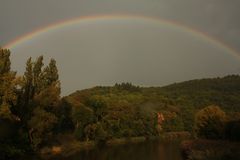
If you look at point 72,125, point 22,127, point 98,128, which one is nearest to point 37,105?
point 22,127

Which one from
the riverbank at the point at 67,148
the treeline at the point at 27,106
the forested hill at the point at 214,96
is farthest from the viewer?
the forested hill at the point at 214,96

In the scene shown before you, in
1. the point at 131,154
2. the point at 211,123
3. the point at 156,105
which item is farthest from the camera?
Answer: the point at 156,105

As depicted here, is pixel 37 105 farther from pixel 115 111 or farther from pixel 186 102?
pixel 186 102

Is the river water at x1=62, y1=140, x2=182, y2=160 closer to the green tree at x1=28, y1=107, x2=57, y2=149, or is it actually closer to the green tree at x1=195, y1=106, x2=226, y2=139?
the green tree at x1=195, y1=106, x2=226, y2=139

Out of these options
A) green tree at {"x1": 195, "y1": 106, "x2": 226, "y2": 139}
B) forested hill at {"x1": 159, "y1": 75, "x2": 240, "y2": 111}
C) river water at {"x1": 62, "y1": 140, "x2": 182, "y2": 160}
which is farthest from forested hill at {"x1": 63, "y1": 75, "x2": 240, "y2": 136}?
river water at {"x1": 62, "y1": 140, "x2": 182, "y2": 160}

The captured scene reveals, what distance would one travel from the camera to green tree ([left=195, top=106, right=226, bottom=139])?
57531mm

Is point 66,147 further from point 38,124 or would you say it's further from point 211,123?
point 211,123

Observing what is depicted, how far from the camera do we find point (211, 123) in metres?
60.4

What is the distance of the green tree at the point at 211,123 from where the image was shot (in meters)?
57.5

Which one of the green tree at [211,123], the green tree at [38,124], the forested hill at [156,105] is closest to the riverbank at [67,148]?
the green tree at [38,124]

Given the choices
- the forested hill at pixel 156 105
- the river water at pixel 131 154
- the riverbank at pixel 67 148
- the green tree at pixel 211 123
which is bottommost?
the river water at pixel 131 154

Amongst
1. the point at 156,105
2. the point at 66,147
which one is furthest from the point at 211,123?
the point at 156,105

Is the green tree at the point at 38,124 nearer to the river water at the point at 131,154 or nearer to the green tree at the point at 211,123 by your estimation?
the river water at the point at 131,154

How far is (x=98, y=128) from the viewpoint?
90438 mm
